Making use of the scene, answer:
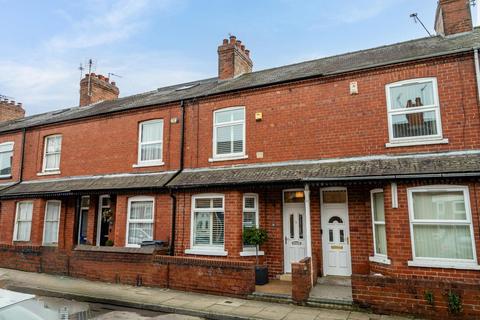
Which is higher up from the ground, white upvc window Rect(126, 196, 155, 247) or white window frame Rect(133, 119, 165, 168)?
white window frame Rect(133, 119, 165, 168)

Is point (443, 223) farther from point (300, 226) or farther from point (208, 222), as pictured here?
point (208, 222)

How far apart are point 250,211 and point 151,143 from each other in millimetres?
4959

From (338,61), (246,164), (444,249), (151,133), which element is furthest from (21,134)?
(444,249)

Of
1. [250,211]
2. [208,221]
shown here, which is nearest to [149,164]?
[208,221]

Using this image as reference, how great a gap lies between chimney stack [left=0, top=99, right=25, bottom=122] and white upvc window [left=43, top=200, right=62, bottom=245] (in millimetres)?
12152

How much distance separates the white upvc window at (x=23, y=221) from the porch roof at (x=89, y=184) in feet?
2.26

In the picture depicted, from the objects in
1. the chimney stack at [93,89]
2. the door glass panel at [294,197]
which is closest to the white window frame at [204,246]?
the door glass panel at [294,197]

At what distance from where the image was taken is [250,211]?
10.9 metres

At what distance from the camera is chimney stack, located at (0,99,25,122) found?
904 inches

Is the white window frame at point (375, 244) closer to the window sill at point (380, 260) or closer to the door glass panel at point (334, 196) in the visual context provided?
the window sill at point (380, 260)

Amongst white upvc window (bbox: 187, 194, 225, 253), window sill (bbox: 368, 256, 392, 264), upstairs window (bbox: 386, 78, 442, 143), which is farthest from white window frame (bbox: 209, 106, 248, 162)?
window sill (bbox: 368, 256, 392, 264)

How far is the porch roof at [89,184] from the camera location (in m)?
12.1

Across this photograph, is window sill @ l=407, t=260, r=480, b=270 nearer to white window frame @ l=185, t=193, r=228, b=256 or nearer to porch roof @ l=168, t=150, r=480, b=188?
porch roof @ l=168, t=150, r=480, b=188

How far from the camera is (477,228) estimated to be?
7574 millimetres
